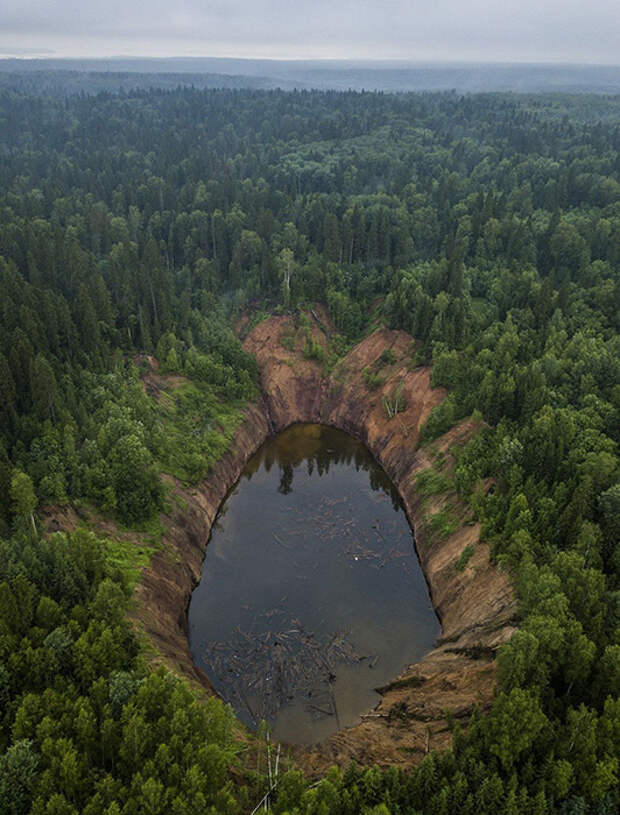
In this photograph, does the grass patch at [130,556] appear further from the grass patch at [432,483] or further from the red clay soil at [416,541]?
the grass patch at [432,483]

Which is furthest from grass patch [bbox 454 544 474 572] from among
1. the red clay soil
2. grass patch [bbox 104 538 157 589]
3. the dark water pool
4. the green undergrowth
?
grass patch [bbox 104 538 157 589]

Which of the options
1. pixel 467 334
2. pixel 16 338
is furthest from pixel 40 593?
pixel 467 334

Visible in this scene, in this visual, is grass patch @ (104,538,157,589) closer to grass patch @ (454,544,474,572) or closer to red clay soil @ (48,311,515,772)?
red clay soil @ (48,311,515,772)

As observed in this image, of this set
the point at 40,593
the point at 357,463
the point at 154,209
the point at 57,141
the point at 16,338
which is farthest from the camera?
the point at 57,141

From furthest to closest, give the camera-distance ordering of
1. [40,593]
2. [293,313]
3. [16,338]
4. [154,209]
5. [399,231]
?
[154,209], [399,231], [293,313], [16,338], [40,593]

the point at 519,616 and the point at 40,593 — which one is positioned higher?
the point at 40,593

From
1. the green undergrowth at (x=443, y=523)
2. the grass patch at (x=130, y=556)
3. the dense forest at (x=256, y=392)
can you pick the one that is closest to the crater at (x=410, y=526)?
the green undergrowth at (x=443, y=523)

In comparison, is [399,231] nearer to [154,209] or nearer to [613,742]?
[154,209]
